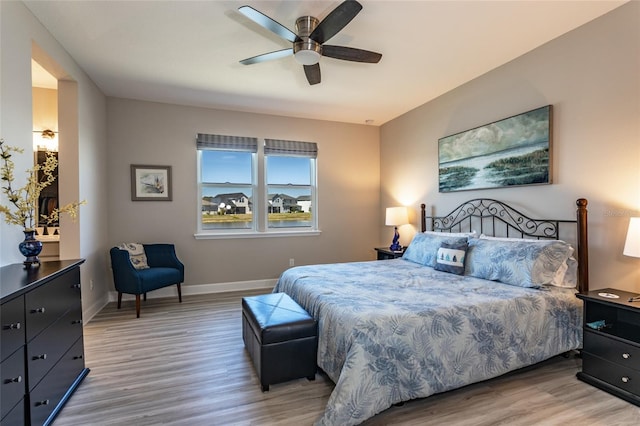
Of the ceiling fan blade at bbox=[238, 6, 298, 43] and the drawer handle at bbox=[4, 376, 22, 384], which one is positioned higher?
the ceiling fan blade at bbox=[238, 6, 298, 43]

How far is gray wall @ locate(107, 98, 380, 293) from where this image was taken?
441 centimetres

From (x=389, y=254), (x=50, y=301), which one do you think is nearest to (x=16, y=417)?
(x=50, y=301)

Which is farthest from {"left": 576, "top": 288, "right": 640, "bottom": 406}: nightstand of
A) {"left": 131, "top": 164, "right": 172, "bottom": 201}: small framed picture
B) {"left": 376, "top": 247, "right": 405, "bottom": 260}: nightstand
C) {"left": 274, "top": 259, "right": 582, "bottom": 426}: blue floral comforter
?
{"left": 131, "top": 164, "right": 172, "bottom": 201}: small framed picture

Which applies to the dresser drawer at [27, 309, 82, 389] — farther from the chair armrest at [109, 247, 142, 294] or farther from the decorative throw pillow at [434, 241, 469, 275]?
the decorative throw pillow at [434, 241, 469, 275]

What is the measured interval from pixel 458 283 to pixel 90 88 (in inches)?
176

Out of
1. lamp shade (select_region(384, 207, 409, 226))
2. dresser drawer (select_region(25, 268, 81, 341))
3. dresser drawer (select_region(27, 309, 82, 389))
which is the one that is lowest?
dresser drawer (select_region(27, 309, 82, 389))

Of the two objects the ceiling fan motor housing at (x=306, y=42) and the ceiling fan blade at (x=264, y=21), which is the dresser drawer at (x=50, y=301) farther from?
the ceiling fan motor housing at (x=306, y=42)

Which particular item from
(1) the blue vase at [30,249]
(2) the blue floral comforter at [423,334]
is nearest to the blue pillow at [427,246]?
(2) the blue floral comforter at [423,334]

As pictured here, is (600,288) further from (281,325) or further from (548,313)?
(281,325)

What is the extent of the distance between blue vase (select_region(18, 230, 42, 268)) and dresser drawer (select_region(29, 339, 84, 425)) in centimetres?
64

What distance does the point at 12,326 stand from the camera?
1.46m

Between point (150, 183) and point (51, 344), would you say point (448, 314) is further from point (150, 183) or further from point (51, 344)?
point (150, 183)

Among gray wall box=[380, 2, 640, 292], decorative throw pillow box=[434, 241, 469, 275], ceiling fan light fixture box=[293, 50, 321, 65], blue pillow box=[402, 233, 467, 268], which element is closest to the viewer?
gray wall box=[380, 2, 640, 292]

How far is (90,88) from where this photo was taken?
12.2ft
